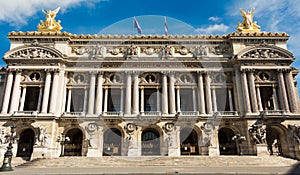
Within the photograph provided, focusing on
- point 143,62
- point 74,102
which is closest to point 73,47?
point 74,102

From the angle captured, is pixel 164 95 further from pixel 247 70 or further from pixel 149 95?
pixel 247 70

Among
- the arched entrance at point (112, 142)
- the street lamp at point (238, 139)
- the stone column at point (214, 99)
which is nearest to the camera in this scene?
the street lamp at point (238, 139)

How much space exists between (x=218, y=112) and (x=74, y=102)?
2433 centimetres

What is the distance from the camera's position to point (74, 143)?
40.0 meters

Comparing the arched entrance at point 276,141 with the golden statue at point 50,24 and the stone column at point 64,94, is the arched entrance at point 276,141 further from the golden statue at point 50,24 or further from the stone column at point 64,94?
the golden statue at point 50,24

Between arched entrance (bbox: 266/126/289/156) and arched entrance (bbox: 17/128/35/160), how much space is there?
37340 millimetres

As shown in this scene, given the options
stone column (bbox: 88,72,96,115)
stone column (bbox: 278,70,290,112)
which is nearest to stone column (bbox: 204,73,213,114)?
stone column (bbox: 278,70,290,112)

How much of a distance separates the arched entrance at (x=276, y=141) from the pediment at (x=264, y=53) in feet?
39.6

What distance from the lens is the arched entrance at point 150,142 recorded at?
37.8 metres

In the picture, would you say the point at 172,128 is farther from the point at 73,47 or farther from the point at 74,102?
the point at 73,47

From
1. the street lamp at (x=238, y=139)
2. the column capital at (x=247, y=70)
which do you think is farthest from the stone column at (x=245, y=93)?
the street lamp at (x=238, y=139)

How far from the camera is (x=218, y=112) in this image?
1499 inches

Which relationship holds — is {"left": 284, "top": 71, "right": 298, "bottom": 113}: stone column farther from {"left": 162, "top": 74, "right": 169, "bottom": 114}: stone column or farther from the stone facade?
{"left": 162, "top": 74, "right": 169, "bottom": 114}: stone column

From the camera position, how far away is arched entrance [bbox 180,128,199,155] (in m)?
37.6
